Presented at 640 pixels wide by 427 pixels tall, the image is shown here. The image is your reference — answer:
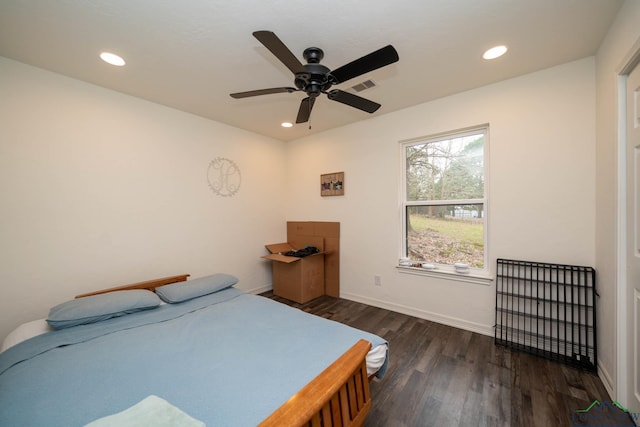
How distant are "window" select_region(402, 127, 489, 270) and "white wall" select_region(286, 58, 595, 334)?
5.9 inches

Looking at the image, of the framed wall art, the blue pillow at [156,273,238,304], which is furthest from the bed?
the framed wall art

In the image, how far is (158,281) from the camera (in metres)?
2.67

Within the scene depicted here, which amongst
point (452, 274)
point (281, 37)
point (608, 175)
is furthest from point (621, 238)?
point (281, 37)

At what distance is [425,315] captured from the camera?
300 centimetres

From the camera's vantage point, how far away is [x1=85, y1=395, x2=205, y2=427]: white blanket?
0.92 meters

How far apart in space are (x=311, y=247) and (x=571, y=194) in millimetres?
3117

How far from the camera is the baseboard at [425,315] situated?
2.63m

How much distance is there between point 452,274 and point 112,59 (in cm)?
400

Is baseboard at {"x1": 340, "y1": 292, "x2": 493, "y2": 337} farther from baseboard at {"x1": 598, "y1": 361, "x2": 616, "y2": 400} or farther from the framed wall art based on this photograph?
the framed wall art

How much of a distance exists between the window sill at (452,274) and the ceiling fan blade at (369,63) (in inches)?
94.0

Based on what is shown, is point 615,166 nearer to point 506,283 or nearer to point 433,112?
point 506,283

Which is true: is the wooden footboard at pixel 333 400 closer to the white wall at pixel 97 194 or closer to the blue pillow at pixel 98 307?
the blue pillow at pixel 98 307

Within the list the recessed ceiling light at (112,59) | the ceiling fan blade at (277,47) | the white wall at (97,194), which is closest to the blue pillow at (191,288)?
the white wall at (97,194)

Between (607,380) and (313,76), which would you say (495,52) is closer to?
(313,76)
